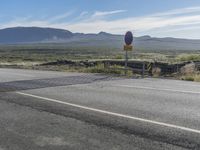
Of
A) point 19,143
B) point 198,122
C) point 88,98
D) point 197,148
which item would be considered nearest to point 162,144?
point 197,148

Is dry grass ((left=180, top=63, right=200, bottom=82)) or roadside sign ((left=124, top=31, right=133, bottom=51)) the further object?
roadside sign ((left=124, top=31, right=133, bottom=51))

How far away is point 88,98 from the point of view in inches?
464

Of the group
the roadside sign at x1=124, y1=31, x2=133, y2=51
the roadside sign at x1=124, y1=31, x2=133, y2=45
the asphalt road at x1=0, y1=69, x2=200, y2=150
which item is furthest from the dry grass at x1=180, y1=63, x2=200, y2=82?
the asphalt road at x1=0, y1=69, x2=200, y2=150

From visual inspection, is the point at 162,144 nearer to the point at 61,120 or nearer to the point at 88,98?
the point at 61,120

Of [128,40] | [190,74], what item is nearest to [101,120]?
[190,74]

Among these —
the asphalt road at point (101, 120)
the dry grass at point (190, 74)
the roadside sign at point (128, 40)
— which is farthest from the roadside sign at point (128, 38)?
the asphalt road at point (101, 120)

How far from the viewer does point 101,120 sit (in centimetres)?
842

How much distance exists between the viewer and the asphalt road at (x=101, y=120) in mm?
6633

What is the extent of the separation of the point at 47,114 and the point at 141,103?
264 centimetres

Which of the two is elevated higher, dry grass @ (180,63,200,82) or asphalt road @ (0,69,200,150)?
asphalt road @ (0,69,200,150)

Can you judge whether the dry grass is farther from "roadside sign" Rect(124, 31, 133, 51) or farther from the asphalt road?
the asphalt road

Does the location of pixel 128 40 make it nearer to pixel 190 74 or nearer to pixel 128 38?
pixel 128 38

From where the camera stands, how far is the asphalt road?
663 centimetres

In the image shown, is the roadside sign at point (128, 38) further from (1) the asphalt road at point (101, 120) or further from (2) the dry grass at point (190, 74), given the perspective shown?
(1) the asphalt road at point (101, 120)
